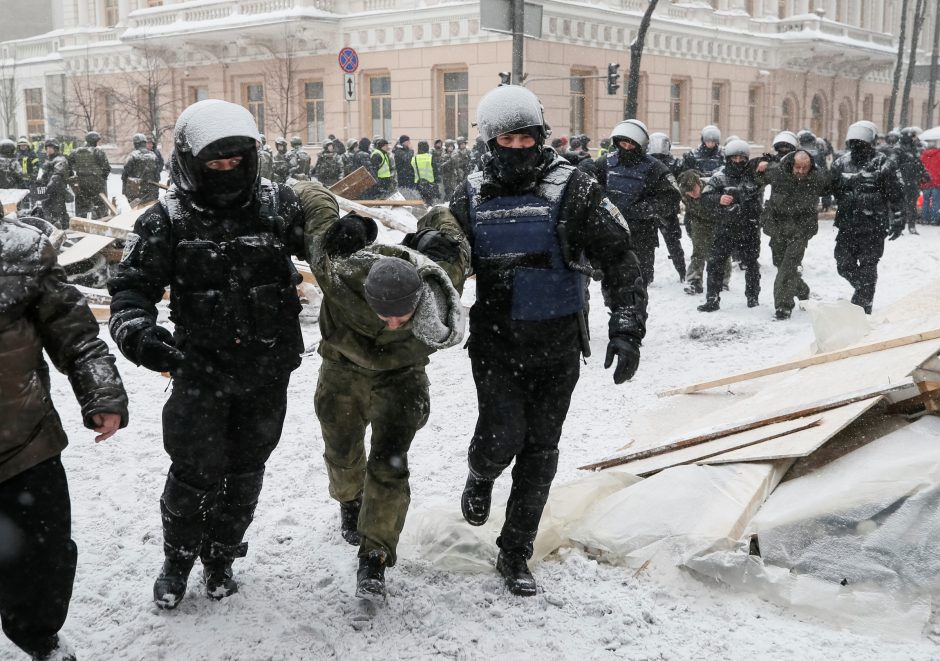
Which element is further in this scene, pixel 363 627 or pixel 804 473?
pixel 804 473

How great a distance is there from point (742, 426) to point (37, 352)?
302 centimetres

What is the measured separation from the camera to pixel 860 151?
8.84 metres

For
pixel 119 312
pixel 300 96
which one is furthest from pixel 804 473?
pixel 300 96

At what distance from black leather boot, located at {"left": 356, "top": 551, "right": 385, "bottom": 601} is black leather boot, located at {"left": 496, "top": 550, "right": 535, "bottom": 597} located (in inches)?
19.4

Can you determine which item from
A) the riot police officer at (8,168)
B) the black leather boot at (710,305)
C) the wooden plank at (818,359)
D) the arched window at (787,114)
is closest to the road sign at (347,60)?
the riot police officer at (8,168)

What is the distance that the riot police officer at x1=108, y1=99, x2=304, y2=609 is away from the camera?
3104 millimetres

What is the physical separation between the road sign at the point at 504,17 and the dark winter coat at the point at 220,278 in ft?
29.2

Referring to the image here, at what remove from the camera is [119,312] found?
3.06 meters

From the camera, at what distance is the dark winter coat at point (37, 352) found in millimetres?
2623

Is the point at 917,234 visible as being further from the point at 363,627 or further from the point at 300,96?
the point at 300,96

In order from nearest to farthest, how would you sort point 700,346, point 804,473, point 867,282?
1. point 804,473
2. point 700,346
3. point 867,282

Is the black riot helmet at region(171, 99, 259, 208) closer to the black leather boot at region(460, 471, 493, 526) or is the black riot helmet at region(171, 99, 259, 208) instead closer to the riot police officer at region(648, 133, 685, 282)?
the black leather boot at region(460, 471, 493, 526)

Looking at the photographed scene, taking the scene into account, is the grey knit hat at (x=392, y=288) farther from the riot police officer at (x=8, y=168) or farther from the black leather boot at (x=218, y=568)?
the riot police officer at (x=8, y=168)

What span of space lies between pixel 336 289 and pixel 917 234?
15.1m
